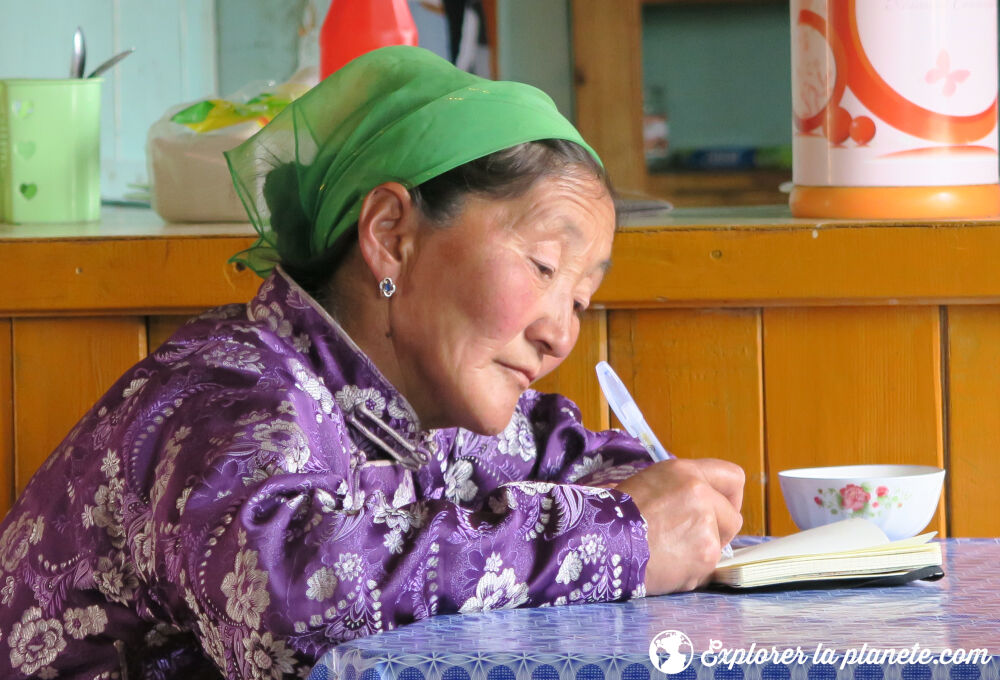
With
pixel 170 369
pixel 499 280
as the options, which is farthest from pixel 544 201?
pixel 170 369

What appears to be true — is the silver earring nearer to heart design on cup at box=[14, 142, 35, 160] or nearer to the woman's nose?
the woman's nose

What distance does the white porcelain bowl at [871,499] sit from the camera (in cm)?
110

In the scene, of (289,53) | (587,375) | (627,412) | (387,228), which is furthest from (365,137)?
(289,53)

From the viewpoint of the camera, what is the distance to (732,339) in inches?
55.8

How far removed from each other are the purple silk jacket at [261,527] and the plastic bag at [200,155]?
0.47m

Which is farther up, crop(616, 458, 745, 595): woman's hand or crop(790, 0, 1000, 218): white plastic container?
crop(790, 0, 1000, 218): white plastic container

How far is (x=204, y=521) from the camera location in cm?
84

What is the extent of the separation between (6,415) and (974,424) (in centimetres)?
107

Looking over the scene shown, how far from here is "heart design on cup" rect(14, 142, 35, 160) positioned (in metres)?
1.58

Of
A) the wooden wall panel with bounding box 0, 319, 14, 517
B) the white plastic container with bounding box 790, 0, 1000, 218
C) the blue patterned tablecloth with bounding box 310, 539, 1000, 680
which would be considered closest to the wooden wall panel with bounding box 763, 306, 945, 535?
the white plastic container with bounding box 790, 0, 1000, 218

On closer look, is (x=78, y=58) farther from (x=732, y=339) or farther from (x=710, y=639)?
(x=710, y=639)

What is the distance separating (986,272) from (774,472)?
306mm

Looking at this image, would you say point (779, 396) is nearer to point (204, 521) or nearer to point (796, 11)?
point (796, 11)

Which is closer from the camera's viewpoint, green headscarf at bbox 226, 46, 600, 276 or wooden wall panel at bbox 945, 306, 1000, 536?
green headscarf at bbox 226, 46, 600, 276
